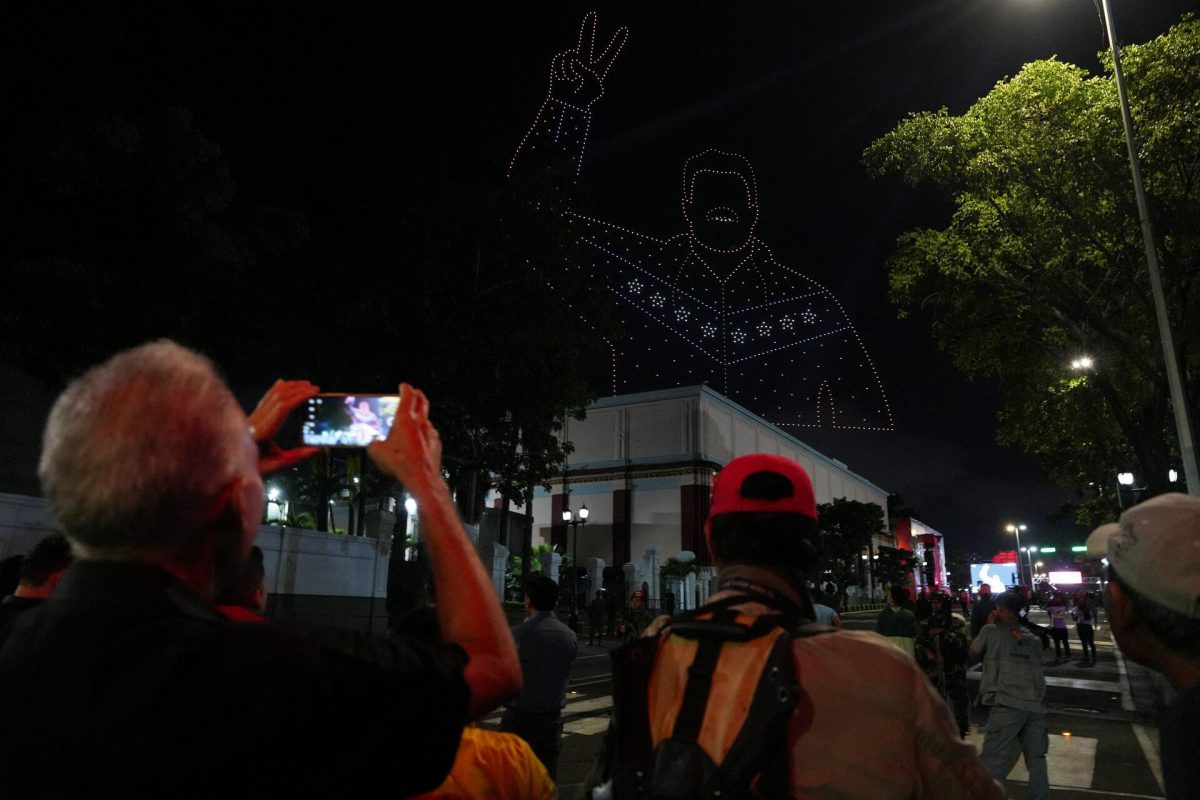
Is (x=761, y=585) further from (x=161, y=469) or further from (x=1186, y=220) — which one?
(x=1186, y=220)

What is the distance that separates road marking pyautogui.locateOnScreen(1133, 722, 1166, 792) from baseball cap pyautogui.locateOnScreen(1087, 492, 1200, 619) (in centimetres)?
761

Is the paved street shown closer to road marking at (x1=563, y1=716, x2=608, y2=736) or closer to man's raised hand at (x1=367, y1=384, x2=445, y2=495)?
road marking at (x1=563, y1=716, x2=608, y2=736)

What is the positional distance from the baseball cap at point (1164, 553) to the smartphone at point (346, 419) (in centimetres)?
183

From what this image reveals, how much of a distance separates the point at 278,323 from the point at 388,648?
69.2 feet

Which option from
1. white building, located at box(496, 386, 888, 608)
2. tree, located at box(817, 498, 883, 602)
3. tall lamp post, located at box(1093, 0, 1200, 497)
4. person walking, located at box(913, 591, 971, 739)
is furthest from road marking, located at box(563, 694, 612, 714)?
tree, located at box(817, 498, 883, 602)

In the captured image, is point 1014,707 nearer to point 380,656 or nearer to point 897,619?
point 897,619

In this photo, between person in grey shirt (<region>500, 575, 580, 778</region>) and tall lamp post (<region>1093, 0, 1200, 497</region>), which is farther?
tall lamp post (<region>1093, 0, 1200, 497</region>)

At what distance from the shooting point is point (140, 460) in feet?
3.95

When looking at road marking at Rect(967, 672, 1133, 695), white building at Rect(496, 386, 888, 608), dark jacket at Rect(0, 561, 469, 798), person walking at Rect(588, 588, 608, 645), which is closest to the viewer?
dark jacket at Rect(0, 561, 469, 798)

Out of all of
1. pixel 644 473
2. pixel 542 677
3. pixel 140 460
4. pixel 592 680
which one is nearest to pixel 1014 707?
pixel 542 677

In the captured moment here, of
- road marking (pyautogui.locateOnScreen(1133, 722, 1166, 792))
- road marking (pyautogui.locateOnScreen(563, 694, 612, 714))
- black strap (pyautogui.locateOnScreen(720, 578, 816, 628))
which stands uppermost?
black strap (pyautogui.locateOnScreen(720, 578, 816, 628))

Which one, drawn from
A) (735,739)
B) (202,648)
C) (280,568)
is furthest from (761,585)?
(280,568)

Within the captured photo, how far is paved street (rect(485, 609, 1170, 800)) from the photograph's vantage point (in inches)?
298

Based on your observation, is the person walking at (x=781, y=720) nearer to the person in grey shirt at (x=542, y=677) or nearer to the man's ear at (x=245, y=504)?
the man's ear at (x=245, y=504)
